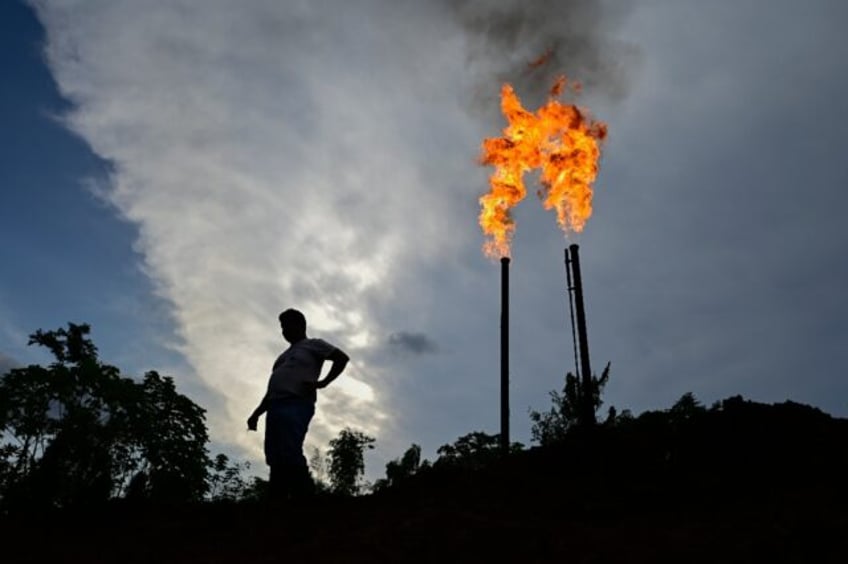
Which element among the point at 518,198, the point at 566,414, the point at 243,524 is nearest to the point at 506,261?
the point at 518,198

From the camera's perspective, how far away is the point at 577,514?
5.36 metres

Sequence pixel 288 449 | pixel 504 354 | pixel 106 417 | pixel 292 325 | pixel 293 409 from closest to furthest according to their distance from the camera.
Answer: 1. pixel 288 449
2. pixel 293 409
3. pixel 292 325
4. pixel 504 354
5. pixel 106 417

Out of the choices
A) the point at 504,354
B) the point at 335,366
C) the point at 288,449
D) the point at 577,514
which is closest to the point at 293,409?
the point at 288,449

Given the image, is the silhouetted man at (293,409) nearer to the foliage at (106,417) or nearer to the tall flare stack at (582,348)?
the tall flare stack at (582,348)

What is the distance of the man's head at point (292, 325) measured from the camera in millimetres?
6961

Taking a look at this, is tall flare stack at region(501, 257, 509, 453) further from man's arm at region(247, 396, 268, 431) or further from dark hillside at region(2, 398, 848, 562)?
man's arm at region(247, 396, 268, 431)

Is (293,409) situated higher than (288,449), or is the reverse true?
(293,409)

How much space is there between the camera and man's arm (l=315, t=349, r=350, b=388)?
6445 mm

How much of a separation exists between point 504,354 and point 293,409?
5.83m

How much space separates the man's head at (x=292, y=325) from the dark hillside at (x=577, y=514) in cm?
187

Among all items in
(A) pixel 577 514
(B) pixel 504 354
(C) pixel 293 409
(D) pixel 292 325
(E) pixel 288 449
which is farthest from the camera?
(B) pixel 504 354

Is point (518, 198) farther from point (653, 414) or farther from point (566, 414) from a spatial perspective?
point (566, 414)

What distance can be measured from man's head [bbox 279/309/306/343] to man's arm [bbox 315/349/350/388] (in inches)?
24.2

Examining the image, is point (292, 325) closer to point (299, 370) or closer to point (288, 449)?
Answer: point (299, 370)
